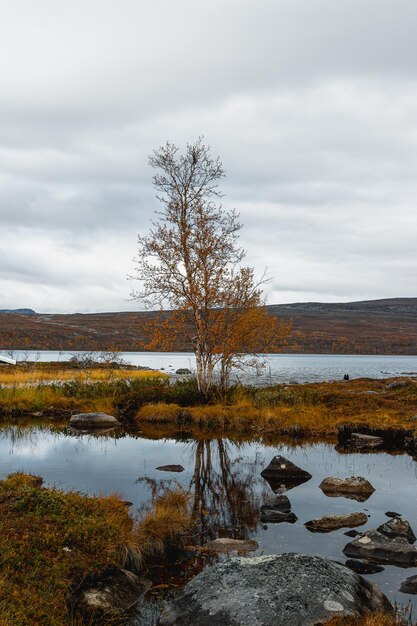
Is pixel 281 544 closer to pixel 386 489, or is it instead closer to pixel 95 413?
pixel 386 489

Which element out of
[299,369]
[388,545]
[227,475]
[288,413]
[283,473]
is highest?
[288,413]

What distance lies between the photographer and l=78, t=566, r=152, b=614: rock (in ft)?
25.9

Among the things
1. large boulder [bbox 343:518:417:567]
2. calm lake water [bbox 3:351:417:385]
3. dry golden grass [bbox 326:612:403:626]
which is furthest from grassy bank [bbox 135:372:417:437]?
dry golden grass [bbox 326:612:403:626]

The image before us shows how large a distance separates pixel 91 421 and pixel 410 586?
63.2ft

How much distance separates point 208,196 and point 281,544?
868 inches

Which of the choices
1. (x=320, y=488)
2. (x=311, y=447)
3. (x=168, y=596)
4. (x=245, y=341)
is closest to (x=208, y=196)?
(x=245, y=341)

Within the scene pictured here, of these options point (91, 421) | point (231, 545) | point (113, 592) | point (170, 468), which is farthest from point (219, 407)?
point (113, 592)

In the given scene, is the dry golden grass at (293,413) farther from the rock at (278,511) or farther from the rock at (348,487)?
the rock at (278,511)

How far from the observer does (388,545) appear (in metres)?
10.5

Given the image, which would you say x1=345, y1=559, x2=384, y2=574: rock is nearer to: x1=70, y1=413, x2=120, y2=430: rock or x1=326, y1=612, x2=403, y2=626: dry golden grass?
x1=326, y1=612, x2=403, y2=626: dry golden grass

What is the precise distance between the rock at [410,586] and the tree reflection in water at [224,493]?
3.39 meters

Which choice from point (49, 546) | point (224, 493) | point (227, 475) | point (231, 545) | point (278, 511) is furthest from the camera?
point (227, 475)

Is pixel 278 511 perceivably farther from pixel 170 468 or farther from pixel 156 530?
pixel 170 468

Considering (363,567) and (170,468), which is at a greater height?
(363,567)
